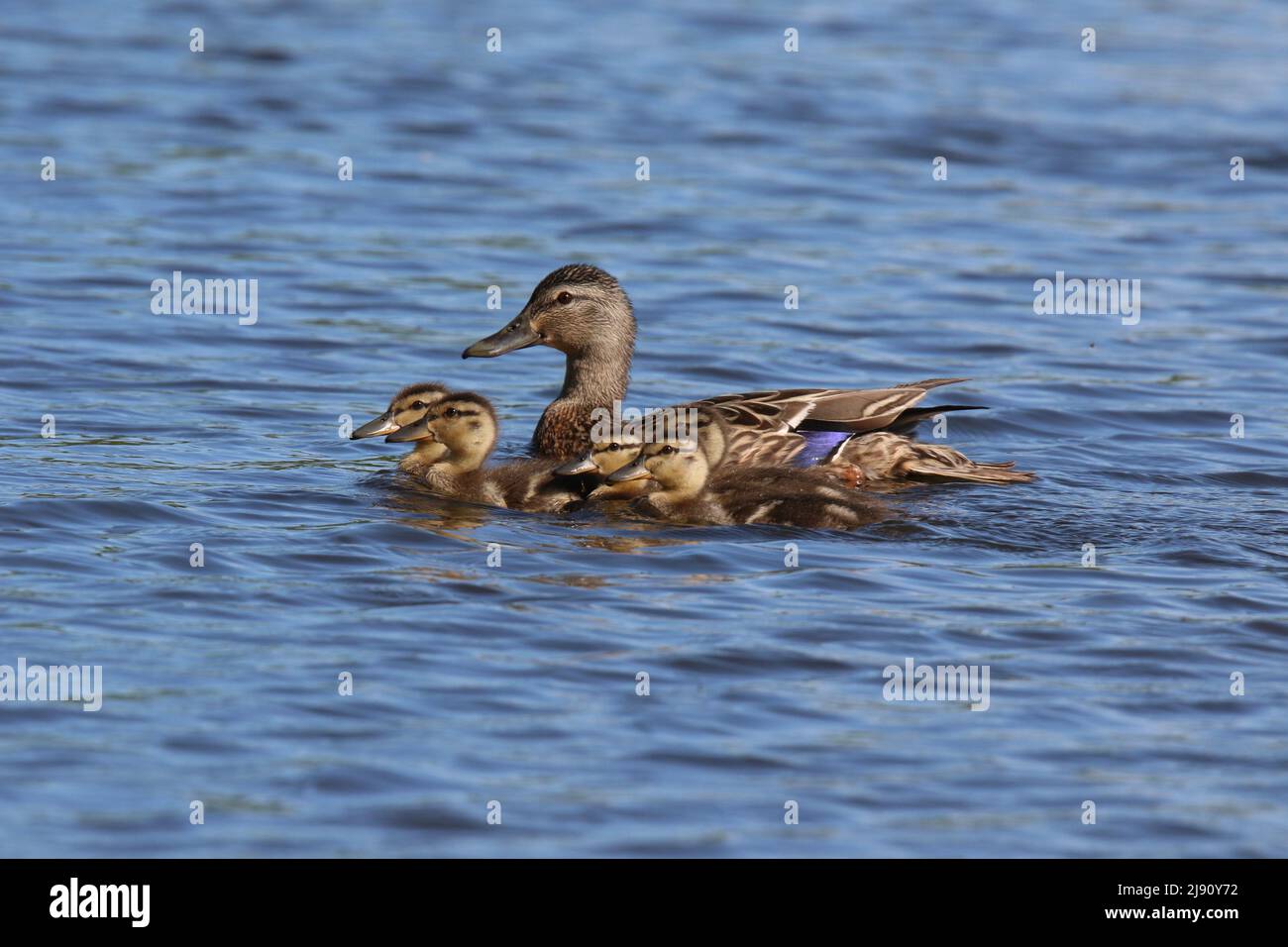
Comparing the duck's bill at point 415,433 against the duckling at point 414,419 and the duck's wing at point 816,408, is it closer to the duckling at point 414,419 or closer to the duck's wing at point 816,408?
the duckling at point 414,419

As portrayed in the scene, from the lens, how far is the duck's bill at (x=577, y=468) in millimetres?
9398

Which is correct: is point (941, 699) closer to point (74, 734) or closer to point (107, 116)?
point (74, 734)

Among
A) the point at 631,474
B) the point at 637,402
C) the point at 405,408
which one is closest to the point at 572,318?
the point at 405,408

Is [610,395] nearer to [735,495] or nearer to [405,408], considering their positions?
[405,408]

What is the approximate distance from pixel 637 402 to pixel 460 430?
234cm

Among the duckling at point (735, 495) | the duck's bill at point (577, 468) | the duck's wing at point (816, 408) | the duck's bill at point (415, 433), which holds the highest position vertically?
the duck's wing at point (816, 408)

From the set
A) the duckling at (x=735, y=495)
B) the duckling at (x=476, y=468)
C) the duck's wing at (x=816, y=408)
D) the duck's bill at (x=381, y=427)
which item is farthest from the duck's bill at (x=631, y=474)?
the duck's bill at (x=381, y=427)

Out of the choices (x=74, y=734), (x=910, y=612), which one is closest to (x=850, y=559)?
(x=910, y=612)

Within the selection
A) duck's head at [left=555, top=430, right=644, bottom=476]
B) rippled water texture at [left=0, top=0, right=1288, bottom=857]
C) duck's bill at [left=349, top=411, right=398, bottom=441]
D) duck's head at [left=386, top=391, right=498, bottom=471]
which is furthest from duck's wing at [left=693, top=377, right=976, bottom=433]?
duck's bill at [left=349, top=411, right=398, bottom=441]

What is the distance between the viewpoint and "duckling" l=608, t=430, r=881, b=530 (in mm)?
9086

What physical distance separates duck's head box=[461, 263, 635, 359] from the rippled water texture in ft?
2.14

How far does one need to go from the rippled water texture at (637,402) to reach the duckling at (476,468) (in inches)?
7.5

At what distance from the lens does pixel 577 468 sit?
30.9 ft
